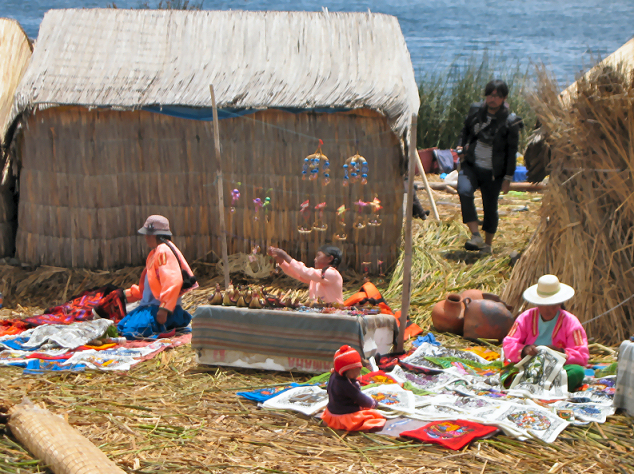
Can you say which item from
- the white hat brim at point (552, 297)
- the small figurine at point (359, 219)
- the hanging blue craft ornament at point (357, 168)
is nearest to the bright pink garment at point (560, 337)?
the white hat brim at point (552, 297)

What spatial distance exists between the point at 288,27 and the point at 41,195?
332cm

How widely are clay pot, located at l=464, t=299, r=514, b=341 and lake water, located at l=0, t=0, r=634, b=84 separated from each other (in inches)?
1070

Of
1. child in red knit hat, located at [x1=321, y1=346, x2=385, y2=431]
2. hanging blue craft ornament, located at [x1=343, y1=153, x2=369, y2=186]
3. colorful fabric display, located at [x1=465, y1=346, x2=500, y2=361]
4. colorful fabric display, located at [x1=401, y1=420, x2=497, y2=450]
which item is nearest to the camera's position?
colorful fabric display, located at [x1=401, y1=420, x2=497, y2=450]

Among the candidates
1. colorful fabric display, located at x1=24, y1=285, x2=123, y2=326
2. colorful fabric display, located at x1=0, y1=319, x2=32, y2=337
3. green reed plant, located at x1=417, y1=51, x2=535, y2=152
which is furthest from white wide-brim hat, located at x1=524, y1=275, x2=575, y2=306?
green reed plant, located at x1=417, y1=51, x2=535, y2=152

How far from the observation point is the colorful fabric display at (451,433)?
390 centimetres

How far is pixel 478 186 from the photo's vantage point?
7.98 m

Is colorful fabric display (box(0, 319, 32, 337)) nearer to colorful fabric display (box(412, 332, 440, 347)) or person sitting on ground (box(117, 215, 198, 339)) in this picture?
person sitting on ground (box(117, 215, 198, 339))

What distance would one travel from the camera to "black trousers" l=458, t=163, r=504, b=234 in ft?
25.7

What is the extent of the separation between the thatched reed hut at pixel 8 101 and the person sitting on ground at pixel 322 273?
12.8 ft

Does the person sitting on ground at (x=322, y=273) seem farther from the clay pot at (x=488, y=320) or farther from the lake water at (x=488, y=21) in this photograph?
the lake water at (x=488, y=21)

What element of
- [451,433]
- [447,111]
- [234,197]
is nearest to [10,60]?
[234,197]

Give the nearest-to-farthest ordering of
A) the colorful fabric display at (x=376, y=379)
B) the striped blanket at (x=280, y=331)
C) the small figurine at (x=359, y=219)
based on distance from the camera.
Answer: the colorful fabric display at (x=376, y=379)
the striped blanket at (x=280, y=331)
the small figurine at (x=359, y=219)

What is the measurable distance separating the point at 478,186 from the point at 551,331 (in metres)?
3.31

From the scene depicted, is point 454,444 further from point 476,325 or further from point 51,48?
point 51,48
